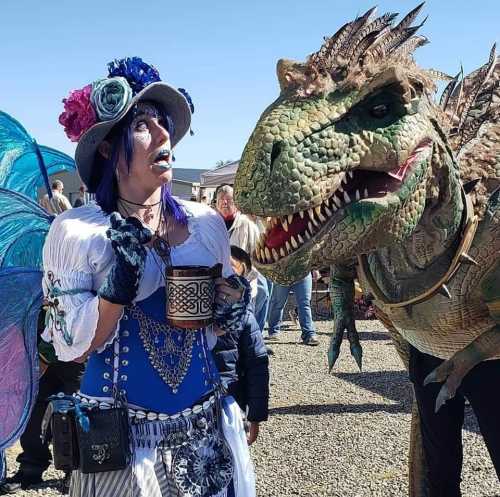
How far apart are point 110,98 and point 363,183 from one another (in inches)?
28.8

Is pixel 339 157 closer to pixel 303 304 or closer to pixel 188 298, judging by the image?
pixel 188 298

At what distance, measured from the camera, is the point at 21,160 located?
2500mm

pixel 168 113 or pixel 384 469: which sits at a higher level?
pixel 168 113

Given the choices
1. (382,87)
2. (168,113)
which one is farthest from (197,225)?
(382,87)

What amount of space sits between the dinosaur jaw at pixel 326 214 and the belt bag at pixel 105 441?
57 centimetres

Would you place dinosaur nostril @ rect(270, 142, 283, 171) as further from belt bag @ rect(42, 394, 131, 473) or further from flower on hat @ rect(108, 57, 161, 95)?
belt bag @ rect(42, 394, 131, 473)

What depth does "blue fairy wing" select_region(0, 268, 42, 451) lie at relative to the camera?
2.16 meters

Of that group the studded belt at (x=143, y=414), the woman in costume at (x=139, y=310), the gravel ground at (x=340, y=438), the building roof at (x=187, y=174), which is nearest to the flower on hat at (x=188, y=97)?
the woman in costume at (x=139, y=310)

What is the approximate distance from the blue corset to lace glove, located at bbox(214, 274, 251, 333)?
0.40 ft

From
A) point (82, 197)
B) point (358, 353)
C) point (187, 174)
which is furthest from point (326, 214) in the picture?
point (187, 174)

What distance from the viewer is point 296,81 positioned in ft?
5.48

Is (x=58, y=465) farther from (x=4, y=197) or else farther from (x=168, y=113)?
(x=168, y=113)

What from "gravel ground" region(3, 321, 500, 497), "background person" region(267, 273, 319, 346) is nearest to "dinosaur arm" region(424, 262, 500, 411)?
"gravel ground" region(3, 321, 500, 497)

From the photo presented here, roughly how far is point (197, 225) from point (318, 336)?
6561mm
